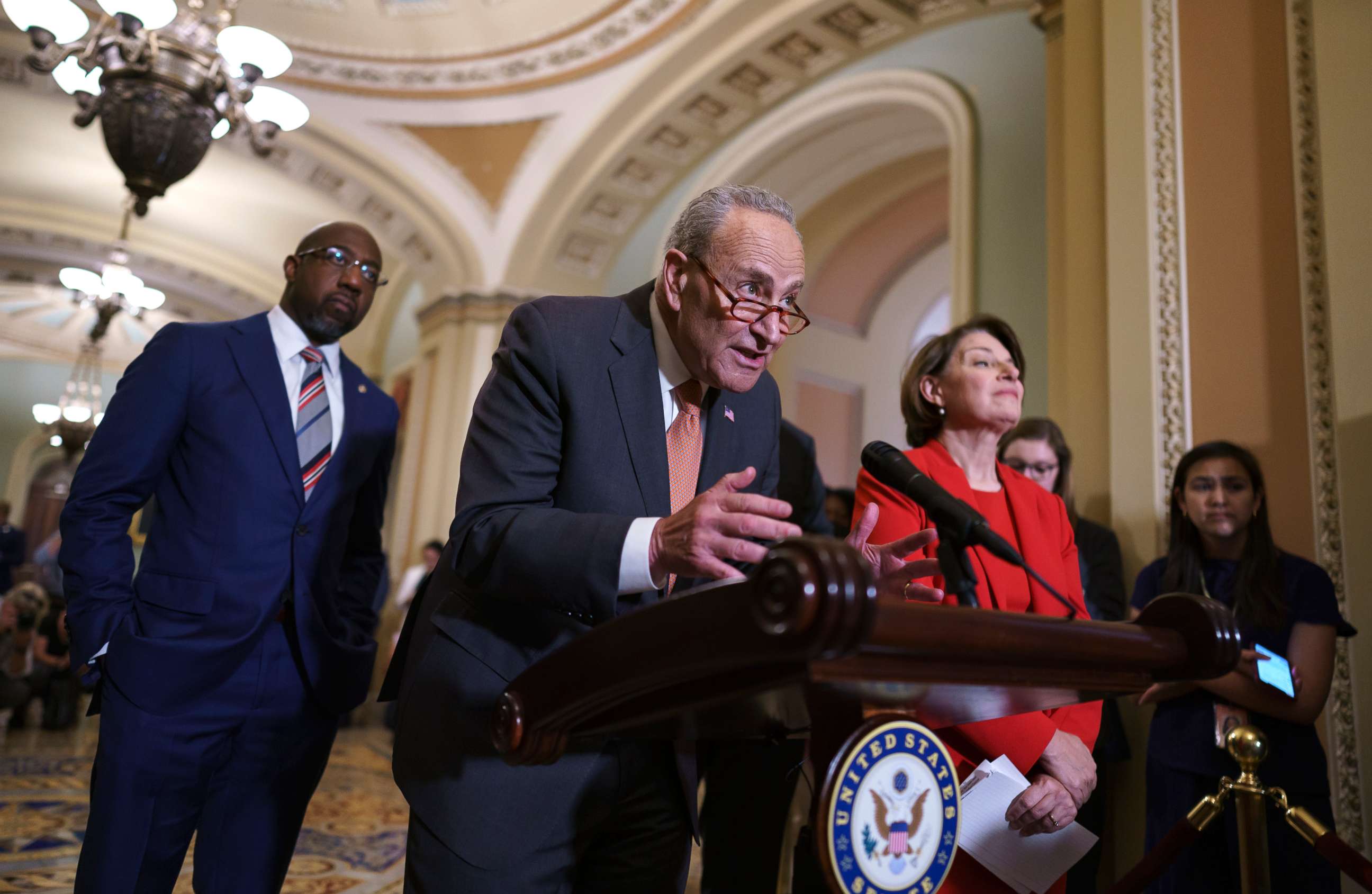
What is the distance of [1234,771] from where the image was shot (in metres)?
2.19

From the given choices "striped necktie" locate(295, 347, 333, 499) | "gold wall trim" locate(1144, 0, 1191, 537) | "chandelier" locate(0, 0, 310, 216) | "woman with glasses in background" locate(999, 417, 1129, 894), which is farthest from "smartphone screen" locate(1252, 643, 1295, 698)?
"chandelier" locate(0, 0, 310, 216)

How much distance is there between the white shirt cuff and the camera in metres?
A: 1.01

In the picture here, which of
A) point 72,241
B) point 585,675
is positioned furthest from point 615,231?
point 585,675

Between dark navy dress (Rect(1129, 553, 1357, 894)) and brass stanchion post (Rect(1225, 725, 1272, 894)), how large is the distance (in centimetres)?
55

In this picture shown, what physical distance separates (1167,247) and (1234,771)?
171 cm

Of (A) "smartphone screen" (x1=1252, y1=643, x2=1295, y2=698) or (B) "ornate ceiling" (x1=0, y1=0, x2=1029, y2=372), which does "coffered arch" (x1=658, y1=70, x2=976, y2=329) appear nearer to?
(B) "ornate ceiling" (x1=0, y1=0, x2=1029, y2=372)

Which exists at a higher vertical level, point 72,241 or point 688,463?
point 72,241

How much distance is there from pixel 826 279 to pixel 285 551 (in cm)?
756

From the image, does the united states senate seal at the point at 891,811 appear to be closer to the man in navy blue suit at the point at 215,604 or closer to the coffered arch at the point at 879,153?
the man in navy blue suit at the point at 215,604

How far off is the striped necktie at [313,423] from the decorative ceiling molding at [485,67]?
20.4 feet

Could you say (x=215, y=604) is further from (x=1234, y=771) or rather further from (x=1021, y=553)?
(x=1234, y=771)

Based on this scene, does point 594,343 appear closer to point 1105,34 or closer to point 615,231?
point 1105,34

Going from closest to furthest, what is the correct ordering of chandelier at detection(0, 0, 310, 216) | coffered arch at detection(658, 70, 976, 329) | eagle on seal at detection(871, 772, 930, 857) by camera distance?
1. eagle on seal at detection(871, 772, 930, 857)
2. chandelier at detection(0, 0, 310, 216)
3. coffered arch at detection(658, 70, 976, 329)

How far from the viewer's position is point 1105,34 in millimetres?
3441
